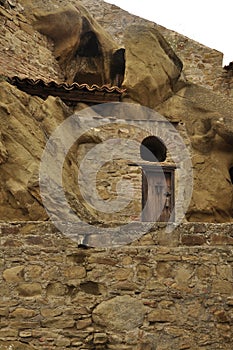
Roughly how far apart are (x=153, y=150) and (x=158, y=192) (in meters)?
1.10

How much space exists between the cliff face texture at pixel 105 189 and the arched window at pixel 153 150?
0.20m

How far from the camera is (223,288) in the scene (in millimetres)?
4570

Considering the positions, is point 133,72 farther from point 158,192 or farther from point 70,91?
point 158,192

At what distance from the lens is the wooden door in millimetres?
10078

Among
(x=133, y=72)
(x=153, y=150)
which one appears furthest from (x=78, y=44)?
(x=153, y=150)

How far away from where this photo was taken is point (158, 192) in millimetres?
10352

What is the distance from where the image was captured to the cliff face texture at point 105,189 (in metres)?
4.29

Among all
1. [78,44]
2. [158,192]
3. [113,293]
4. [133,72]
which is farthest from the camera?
[78,44]

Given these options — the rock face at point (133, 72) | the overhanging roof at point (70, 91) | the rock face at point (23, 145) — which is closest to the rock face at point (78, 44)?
the rock face at point (133, 72)

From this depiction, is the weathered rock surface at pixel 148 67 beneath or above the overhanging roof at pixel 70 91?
above

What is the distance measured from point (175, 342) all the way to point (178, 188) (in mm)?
6215

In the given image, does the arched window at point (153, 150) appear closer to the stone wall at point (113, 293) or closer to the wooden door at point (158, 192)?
the wooden door at point (158, 192)

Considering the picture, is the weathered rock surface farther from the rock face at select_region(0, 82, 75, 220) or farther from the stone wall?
the stone wall

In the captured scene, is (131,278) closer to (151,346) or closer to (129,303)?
(129,303)
